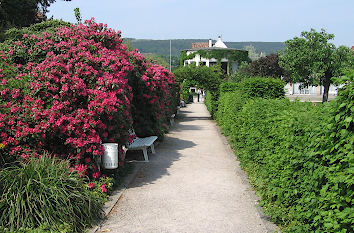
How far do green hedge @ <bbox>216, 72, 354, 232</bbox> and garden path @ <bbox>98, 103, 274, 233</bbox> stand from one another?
0.48 metres

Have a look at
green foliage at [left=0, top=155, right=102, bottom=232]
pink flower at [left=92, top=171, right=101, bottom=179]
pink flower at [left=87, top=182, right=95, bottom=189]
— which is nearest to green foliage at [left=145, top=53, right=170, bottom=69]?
pink flower at [left=92, top=171, right=101, bottom=179]

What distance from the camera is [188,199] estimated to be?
6.36 metres

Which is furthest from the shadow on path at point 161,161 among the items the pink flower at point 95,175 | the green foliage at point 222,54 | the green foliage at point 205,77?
the green foliage at point 222,54

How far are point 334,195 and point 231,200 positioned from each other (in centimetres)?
338

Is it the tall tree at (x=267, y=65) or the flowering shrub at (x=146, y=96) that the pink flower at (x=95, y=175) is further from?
the tall tree at (x=267, y=65)

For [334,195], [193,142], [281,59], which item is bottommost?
[193,142]

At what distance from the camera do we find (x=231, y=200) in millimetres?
6340

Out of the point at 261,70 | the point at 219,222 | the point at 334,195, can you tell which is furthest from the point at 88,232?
the point at 261,70

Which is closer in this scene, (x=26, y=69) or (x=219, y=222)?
(x=219, y=222)

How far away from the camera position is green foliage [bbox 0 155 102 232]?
14.8ft

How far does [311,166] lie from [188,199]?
3.11 metres

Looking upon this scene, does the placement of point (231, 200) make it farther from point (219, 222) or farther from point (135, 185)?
point (135, 185)

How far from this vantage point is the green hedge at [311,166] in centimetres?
300

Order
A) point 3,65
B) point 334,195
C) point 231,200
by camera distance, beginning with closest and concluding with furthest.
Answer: point 334,195
point 231,200
point 3,65
